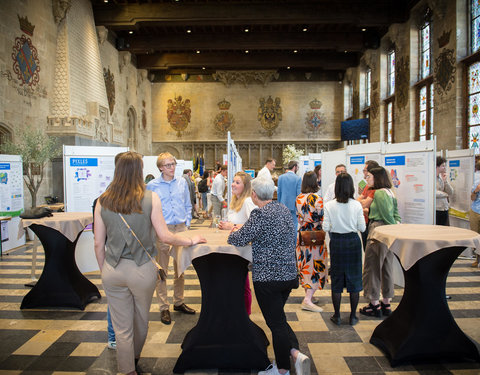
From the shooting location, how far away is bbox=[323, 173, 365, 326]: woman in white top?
312cm

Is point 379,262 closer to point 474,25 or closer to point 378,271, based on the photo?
point 378,271

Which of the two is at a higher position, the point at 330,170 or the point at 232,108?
the point at 232,108

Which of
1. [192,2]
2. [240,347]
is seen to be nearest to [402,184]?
[240,347]

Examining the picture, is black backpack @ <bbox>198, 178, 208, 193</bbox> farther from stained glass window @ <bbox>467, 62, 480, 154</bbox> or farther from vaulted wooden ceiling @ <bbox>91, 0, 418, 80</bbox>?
stained glass window @ <bbox>467, 62, 480, 154</bbox>

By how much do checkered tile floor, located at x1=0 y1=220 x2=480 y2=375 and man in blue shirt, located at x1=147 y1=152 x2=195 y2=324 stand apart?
0.14m

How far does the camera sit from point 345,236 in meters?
3.14

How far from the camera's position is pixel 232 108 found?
66.1 feet

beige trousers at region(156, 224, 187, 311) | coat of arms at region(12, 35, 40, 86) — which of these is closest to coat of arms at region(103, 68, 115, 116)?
coat of arms at region(12, 35, 40, 86)

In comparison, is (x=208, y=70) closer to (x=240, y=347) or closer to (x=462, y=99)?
(x=462, y=99)

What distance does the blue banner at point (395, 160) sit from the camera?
4591mm

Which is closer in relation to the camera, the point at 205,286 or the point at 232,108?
the point at 205,286

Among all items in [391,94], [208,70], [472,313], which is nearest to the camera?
[472,313]

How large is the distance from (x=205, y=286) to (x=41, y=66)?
8596 mm

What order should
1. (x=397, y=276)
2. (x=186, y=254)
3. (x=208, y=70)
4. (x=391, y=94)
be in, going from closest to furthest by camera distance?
(x=186, y=254)
(x=397, y=276)
(x=391, y=94)
(x=208, y=70)
